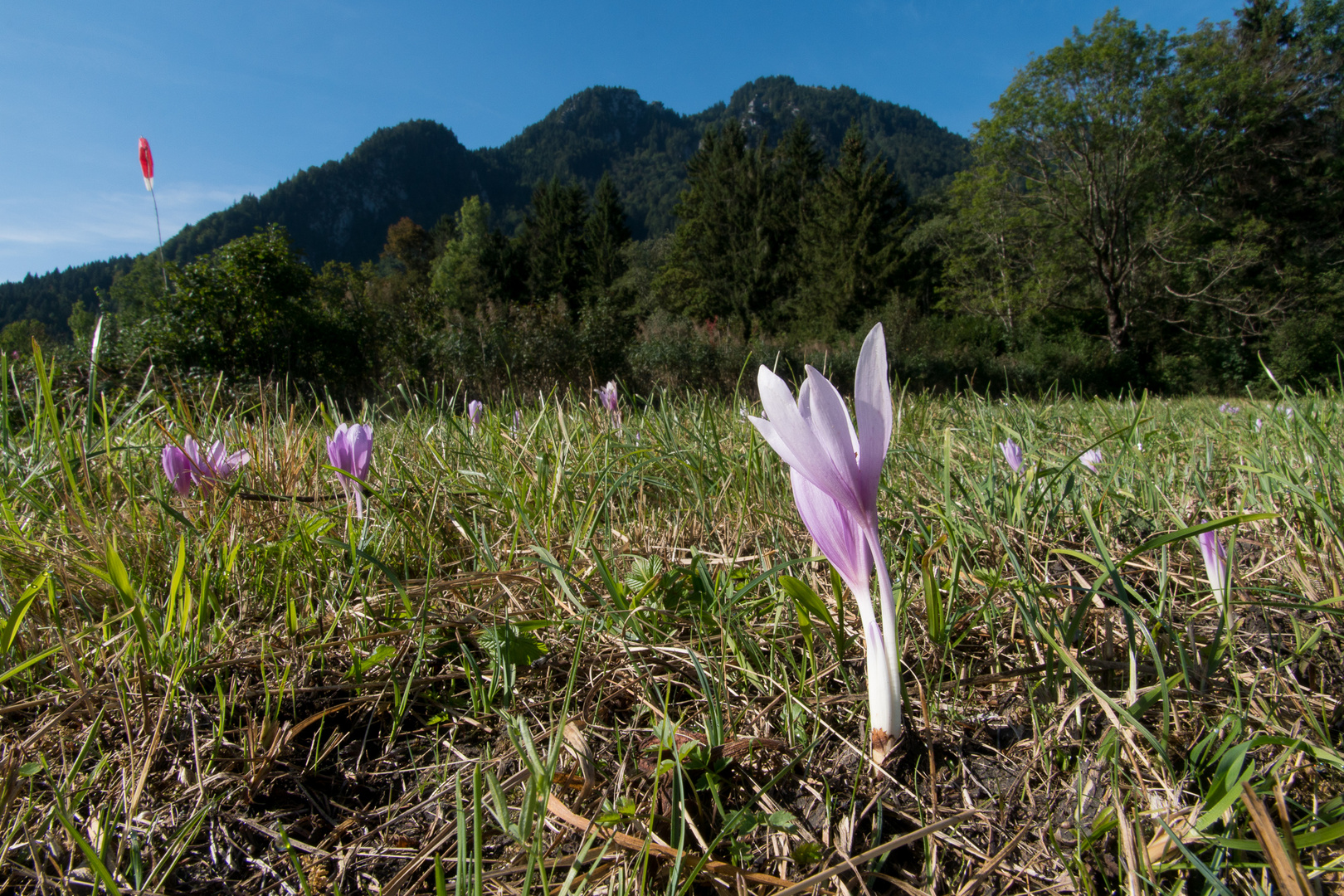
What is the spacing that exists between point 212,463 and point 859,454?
5.81ft

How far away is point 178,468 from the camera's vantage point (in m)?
1.61

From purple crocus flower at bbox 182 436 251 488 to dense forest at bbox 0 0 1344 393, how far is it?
1.16ft

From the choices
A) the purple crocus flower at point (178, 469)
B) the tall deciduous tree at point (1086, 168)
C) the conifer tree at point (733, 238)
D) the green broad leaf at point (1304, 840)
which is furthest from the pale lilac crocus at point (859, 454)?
the conifer tree at point (733, 238)

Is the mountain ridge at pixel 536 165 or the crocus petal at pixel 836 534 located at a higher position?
the mountain ridge at pixel 536 165

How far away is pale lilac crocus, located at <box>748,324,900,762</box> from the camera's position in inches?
27.7

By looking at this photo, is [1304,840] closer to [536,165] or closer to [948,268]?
[948,268]

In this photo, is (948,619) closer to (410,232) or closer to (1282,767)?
(1282,767)

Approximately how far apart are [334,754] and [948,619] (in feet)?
3.35

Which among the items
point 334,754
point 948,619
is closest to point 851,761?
point 948,619

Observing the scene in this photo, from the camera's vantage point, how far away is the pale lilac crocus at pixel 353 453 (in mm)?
1565

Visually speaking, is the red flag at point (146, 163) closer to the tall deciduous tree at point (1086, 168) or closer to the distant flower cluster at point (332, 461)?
the distant flower cluster at point (332, 461)

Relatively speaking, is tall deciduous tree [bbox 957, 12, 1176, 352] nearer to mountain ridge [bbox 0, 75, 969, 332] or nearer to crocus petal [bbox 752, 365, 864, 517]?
crocus petal [bbox 752, 365, 864, 517]

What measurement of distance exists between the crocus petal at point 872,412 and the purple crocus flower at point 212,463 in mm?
1579

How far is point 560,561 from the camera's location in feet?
4.91
